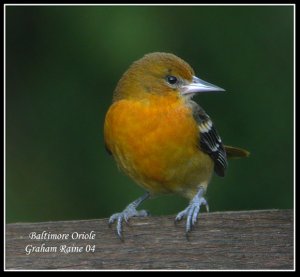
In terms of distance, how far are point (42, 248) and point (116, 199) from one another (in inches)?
83.7

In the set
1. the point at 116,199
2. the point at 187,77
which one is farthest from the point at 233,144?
the point at 187,77

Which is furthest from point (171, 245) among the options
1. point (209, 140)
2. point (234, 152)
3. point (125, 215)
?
point (234, 152)

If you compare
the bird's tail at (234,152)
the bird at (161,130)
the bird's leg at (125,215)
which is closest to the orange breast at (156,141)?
the bird at (161,130)

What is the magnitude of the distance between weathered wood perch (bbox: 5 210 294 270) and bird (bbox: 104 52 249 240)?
328 mm

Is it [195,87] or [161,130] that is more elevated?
[195,87]

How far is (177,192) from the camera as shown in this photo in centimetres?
500

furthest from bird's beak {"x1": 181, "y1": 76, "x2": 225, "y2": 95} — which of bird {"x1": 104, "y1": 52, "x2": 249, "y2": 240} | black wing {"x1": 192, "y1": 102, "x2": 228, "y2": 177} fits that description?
black wing {"x1": 192, "y1": 102, "x2": 228, "y2": 177}

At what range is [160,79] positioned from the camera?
4746 millimetres

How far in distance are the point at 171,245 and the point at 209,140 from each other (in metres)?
0.99

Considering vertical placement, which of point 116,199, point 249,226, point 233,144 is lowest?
point 116,199

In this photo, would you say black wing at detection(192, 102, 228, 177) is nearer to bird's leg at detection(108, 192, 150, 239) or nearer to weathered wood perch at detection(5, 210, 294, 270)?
bird's leg at detection(108, 192, 150, 239)

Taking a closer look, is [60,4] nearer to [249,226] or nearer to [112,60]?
[112,60]

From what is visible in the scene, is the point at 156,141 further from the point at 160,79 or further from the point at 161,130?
the point at 160,79

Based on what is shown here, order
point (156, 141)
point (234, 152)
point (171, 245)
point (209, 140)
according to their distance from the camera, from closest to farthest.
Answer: point (171, 245) → point (156, 141) → point (209, 140) → point (234, 152)
